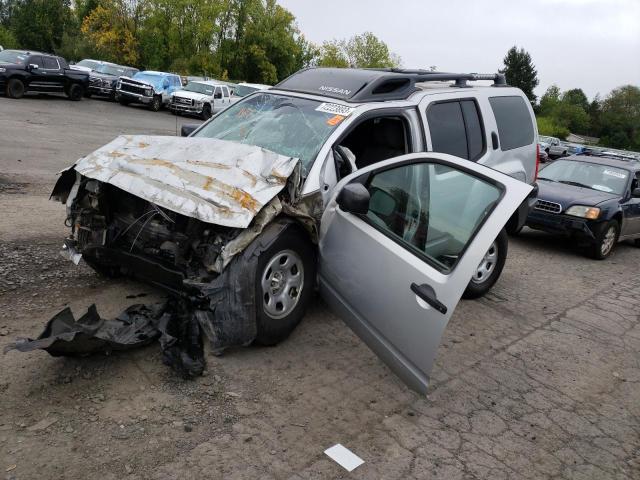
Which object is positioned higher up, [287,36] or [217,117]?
[287,36]

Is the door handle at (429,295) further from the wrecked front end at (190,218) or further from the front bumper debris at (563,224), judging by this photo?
the front bumper debris at (563,224)

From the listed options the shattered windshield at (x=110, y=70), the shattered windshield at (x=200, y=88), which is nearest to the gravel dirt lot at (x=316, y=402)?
the shattered windshield at (x=200, y=88)

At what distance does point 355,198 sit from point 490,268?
270 centimetres

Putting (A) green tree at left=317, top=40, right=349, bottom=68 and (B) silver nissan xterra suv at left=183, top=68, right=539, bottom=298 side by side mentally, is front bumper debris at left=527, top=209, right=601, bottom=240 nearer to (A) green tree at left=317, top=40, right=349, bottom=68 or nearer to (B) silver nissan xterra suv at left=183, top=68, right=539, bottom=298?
(B) silver nissan xterra suv at left=183, top=68, right=539, bottom=298

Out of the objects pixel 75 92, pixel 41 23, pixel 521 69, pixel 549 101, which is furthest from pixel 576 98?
pixel 75 92

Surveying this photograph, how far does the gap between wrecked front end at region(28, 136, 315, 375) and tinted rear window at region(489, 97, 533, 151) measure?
10.8ft

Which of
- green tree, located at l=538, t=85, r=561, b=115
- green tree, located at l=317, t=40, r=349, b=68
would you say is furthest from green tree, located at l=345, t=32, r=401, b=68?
green tree, located at l=538, t=85, r=561, b=115

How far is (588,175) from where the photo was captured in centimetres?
948

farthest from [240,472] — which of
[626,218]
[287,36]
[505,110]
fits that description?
[287,36]

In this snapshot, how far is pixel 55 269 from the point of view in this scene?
5.26m

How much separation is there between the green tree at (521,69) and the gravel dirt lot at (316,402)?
10224 cm

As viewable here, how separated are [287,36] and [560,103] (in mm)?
78479

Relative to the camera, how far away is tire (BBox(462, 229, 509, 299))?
5.94 m

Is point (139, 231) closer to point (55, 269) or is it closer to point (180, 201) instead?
point (180, 201)
